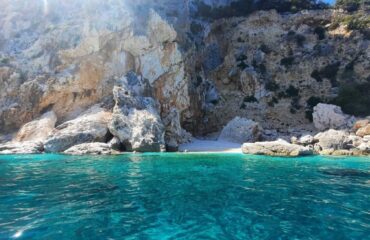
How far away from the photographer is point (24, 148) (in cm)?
2347

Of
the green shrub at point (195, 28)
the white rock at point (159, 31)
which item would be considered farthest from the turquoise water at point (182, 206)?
the green shrub at point (195, 28)

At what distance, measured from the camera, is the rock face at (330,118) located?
2997cm

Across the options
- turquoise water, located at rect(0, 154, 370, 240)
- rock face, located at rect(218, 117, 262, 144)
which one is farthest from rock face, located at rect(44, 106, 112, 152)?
turquoise water, located at rect(0, 154, 370, 240)

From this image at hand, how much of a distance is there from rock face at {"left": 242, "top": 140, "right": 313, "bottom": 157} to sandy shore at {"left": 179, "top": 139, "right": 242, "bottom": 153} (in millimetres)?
2665

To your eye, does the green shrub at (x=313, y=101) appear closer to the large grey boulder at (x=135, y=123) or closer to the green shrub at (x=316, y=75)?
the green shrub at (x=316, y=75)

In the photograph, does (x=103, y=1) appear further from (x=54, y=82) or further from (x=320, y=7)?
(x=320, y=7)

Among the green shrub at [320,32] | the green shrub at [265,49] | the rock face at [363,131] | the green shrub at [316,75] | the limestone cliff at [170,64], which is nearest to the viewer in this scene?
the rock face at [363,131]

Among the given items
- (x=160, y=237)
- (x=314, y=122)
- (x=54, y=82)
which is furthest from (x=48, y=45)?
(x=160, y=237)

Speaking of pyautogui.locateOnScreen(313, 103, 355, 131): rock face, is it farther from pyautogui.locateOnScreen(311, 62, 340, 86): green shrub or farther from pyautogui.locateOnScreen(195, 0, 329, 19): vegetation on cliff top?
Result: pyautogui.locateOnScreen(195, 0, 329, 19): vegetation on cliff top

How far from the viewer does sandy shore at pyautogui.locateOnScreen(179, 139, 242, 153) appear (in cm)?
2645

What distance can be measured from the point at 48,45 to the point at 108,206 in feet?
93.0

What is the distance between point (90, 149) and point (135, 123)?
169 inches

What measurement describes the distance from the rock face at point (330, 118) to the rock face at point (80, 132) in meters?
20.1

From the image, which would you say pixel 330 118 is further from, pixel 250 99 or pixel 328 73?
pixel 250 99
